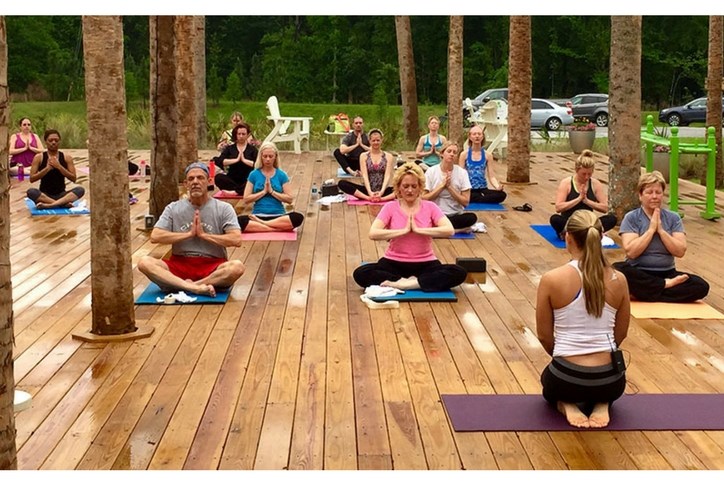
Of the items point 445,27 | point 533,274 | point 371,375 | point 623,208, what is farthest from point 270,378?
point 445,27

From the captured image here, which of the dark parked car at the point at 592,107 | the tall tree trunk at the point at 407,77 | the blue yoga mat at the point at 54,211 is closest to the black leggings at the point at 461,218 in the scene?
the blue yoga mat at the point at 54,211

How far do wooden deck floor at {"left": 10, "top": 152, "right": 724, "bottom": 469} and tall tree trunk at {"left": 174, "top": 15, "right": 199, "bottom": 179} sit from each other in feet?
15.9

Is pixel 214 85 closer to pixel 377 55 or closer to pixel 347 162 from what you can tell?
pixel 377 55

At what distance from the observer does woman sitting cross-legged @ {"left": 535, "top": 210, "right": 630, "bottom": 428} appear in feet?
15.6

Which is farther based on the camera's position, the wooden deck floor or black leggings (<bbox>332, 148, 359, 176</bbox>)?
black leggings (<bbox>332, 148, 359, 176</bbox>)

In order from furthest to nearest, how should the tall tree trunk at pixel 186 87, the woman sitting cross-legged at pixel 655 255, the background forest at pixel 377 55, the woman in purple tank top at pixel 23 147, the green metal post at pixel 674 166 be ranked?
the background forest at pixel 377 55 → the woman in purple tank top at pixel 23 147 → the tall tree trunk at pixel 186 87 → the green metal post at pixel 674 166 → the woman sitting cross-legged at pixel 655 255

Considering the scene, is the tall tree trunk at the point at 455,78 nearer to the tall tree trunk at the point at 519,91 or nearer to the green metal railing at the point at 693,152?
the tall tree trunk at the point at 519,91

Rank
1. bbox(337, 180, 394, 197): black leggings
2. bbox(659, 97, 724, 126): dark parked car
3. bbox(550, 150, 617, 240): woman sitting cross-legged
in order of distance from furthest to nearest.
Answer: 1. bbox(659, 97, 724, 126): dark parked car
2. bbox(337, 180, 394, 197): black leggings
3. bbox(550, 150, 617, 240): woman sitting cross-legged

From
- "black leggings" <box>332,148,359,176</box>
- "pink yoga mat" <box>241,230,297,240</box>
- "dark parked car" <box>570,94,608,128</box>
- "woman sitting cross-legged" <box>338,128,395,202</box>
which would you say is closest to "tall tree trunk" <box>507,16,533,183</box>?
"black leggings" <box>332,148,359,176</box>

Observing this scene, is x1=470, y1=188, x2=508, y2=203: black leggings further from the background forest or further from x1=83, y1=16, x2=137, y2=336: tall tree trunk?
the background forest

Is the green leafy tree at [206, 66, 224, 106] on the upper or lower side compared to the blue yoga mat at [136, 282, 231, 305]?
upper

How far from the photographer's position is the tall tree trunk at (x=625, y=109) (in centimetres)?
1029

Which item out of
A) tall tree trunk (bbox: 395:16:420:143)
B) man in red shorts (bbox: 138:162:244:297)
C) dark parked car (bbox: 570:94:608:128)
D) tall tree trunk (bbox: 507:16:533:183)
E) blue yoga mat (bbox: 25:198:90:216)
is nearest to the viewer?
man in red shorts (bbox: 138:162:244:297)

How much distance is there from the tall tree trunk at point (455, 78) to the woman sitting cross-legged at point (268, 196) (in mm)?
7566
